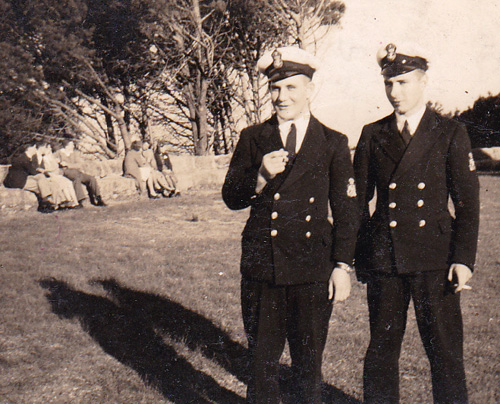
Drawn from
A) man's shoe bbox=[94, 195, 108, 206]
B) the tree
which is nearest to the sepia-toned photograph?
man's shoe bbox=[94, 195, 108, 206]

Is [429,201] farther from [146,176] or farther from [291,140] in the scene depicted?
[146,176]

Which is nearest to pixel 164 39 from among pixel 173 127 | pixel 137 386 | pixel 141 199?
pixel 173 127

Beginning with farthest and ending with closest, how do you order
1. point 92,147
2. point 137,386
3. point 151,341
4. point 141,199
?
point 92,147, point 141,199, point 151,341, point 137,386

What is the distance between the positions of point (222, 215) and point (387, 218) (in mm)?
7951

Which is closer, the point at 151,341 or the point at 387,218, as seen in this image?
the point at 387,218

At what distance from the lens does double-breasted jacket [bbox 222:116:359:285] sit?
2.37m

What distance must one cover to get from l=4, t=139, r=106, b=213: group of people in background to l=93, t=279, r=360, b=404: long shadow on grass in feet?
20.0

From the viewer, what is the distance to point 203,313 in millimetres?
4605

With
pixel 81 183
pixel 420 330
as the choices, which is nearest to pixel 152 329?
pixel 420 330

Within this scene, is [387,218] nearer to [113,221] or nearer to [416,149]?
[416,149]

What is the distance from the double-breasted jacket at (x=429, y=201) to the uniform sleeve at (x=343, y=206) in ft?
0.62

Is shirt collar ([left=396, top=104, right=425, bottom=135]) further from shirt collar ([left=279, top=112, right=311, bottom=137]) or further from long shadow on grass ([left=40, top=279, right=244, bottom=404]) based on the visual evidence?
long shadow on grass ([left=40, top=279, right=244, bottom=404])

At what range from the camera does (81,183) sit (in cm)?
1154

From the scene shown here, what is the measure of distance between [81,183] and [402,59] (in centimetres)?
1017
